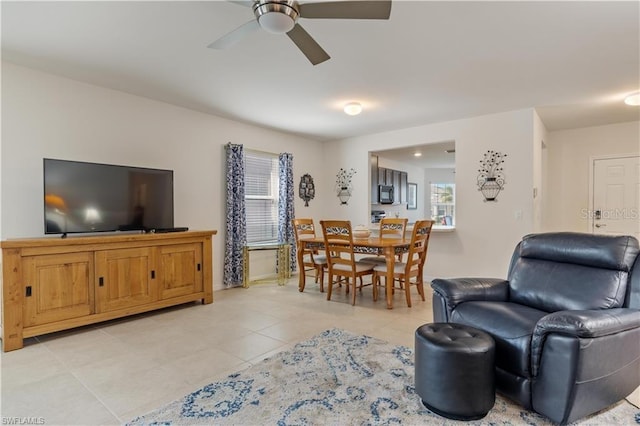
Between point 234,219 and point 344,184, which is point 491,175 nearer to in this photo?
point 344,184

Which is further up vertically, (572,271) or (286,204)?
(286,204)

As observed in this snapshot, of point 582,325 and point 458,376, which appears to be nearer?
point 582,325

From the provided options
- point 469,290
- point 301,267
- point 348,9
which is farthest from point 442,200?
point 348,9

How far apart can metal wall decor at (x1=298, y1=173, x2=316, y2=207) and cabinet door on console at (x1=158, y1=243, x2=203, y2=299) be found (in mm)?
2631

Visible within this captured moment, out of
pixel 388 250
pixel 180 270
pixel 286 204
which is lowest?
pixel 180 270

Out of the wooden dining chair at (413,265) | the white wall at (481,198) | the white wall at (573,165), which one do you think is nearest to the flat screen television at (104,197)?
the wooden dining chair at (413,265)

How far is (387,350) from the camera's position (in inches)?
107

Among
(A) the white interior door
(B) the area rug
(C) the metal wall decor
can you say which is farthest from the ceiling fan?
(A) the white interior door

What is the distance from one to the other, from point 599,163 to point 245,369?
6313 millimetres

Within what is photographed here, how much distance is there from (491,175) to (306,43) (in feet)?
12.2

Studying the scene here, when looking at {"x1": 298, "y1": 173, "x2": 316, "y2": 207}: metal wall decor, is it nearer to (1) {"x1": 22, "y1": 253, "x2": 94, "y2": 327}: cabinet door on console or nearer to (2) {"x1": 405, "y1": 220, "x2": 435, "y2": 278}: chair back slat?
(2) {"x1": 405, "y1": 220, "x2": 435, "y2": 278}: chair back slat

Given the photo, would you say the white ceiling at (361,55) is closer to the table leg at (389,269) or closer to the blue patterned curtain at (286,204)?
the blue patterned curtain at (286,204)

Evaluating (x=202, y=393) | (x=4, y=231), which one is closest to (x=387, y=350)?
(x=202, y=393)

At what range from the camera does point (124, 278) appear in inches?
134
